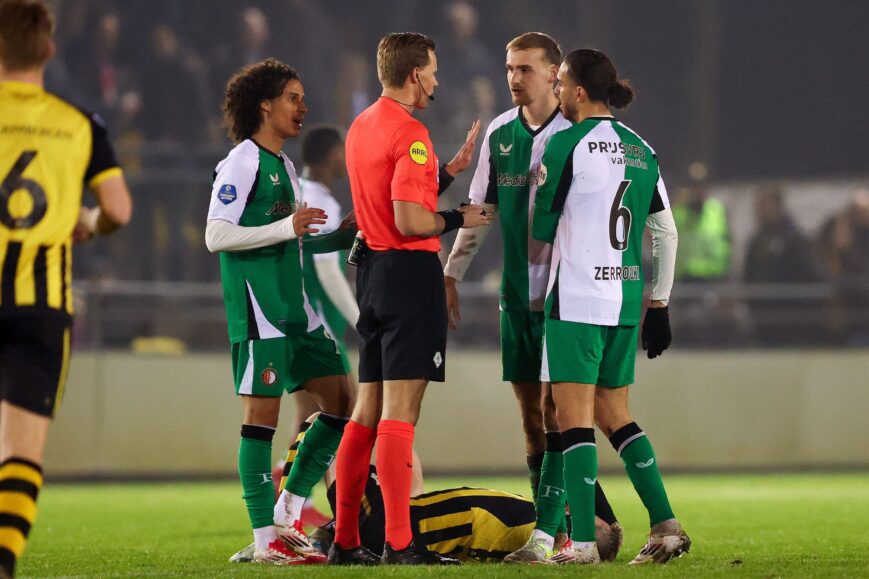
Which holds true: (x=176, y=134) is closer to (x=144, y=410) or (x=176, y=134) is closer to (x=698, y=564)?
(x=144, y=410)

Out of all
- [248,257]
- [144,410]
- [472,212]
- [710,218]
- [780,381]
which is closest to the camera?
[472,212]

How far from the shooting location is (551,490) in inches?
230

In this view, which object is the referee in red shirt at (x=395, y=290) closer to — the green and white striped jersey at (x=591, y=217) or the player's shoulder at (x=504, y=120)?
the green and white striped jersey at (x=591, y=217)

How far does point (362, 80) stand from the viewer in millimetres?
14852

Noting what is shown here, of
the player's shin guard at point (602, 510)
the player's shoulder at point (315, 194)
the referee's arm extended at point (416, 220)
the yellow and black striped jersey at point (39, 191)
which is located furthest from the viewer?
the player's shoulder at point (315, 194)

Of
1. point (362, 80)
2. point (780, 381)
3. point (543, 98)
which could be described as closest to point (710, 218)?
point (780, 381)

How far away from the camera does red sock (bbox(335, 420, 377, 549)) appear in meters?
5.48

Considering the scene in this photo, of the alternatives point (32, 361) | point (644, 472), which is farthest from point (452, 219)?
point (32, 361)

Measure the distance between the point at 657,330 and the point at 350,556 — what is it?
5.51 ft

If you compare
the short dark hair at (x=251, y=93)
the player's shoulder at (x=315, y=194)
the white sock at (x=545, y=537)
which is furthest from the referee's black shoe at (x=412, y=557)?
the player's shoulder at (x=315, y=194)

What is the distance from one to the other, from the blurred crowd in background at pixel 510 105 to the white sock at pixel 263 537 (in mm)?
6838

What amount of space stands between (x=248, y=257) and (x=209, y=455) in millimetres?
6777

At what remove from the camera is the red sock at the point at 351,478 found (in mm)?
5477

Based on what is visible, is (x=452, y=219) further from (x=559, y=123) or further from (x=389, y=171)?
(x=559, y=123)
